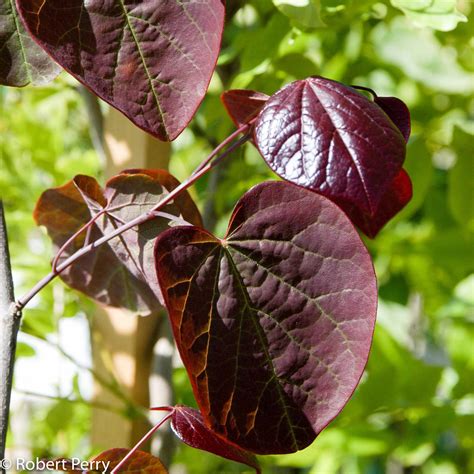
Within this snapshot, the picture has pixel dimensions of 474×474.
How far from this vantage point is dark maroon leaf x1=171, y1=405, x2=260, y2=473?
34 cm

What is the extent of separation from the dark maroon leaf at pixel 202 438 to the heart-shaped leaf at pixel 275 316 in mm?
27

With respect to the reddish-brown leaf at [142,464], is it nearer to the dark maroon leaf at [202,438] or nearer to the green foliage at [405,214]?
the dark maroon leaf at [202,438]

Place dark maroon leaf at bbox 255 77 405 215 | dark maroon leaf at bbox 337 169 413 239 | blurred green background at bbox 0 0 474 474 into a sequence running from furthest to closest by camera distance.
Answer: blurred green background at bbox 0 0 474 474
dark maroon leaf at bbox 337 169 413 239
dark maroon leaf at bbox 255 77 405 215

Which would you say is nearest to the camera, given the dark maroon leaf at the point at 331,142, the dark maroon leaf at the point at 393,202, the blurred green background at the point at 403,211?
the dark maroon leaf at the point at 331,142

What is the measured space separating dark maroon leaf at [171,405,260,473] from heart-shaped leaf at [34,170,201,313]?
0.07 metres

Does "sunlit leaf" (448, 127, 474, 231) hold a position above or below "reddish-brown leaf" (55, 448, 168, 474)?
A: below

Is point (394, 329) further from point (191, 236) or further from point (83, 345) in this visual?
point (191, 236)

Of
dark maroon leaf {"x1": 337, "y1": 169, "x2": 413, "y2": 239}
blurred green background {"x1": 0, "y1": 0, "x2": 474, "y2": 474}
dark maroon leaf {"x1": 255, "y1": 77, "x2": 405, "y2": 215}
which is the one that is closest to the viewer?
dark maroon leaf {"x1": 255, "y1": 77, "x2": 405, "y2": 215}

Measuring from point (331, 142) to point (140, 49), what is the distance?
9 cm

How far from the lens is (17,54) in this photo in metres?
0.36

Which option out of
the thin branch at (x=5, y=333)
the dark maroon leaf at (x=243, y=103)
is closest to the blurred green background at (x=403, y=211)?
the dark maroon leaf at (x=243, y=103)

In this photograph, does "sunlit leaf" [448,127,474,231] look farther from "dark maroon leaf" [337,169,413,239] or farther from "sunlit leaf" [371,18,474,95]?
"dark maroon leaf" [337,169,413,239]

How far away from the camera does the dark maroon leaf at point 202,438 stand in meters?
0.34

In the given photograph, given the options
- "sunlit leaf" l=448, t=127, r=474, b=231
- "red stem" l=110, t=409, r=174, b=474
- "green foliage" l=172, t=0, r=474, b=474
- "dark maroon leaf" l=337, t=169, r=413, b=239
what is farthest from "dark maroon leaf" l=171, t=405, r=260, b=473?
"sunlit leaf" l=448, t=127, r=474, b=231
